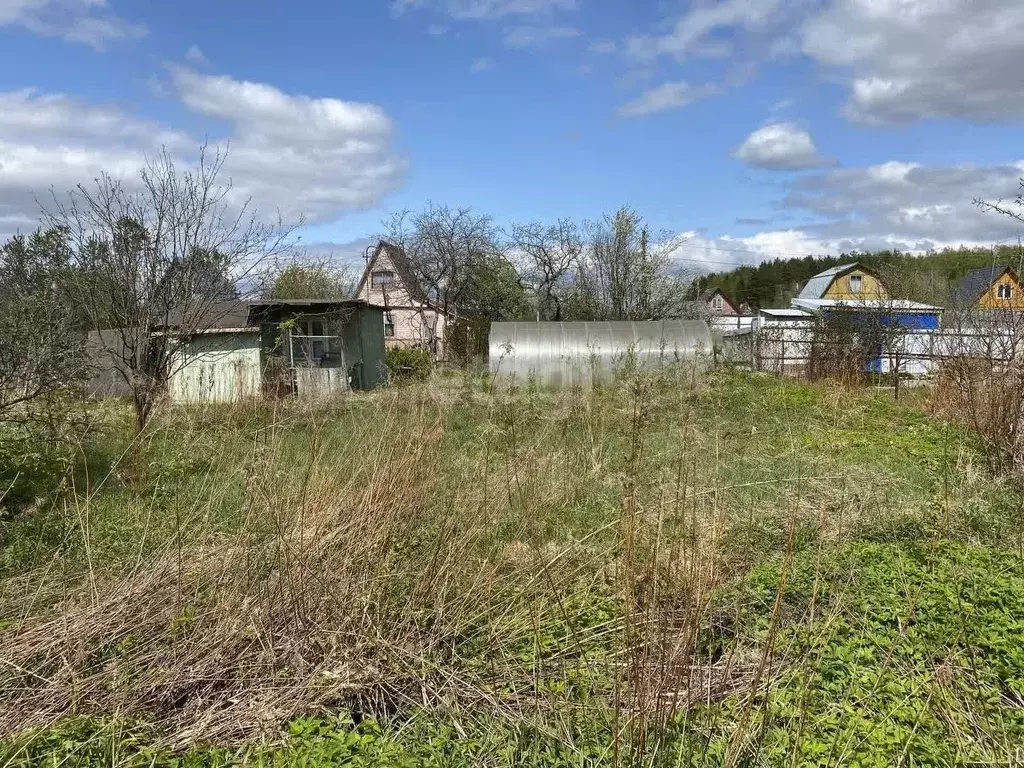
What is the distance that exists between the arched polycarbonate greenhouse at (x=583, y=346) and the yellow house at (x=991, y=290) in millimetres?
4816

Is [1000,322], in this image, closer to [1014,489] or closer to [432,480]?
[1014,489]

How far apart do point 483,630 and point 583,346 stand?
12118mm

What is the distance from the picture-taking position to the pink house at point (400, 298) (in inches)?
1079

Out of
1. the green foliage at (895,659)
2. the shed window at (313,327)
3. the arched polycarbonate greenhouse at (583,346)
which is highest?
the shed window at (313,327)

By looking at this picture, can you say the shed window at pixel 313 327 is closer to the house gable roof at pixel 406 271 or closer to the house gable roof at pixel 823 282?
the house gable roof at pixel 406 271

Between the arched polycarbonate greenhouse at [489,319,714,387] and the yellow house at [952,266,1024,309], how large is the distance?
15.8ft

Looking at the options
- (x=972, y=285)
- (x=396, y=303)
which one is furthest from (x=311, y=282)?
(x=972, y=285)

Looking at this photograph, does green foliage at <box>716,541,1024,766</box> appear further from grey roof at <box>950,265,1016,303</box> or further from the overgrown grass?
grey roof at <box>950,265,1016,303</box>

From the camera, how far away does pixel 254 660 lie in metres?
2.91

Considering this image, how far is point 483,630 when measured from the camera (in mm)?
3160

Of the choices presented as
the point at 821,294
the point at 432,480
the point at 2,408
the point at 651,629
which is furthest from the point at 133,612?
the point at 821,294

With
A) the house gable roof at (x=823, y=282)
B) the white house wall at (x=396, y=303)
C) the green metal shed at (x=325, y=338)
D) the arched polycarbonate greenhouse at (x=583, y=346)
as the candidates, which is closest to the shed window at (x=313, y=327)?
the green metal shed at (x=325, y=338)

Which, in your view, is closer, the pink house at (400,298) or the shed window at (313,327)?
the shed window at (313,327)

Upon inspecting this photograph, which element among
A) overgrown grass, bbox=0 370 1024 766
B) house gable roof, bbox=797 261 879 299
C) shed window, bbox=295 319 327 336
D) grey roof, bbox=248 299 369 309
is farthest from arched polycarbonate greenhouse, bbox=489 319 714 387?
house gable roof, bbox=797 261 879 299
